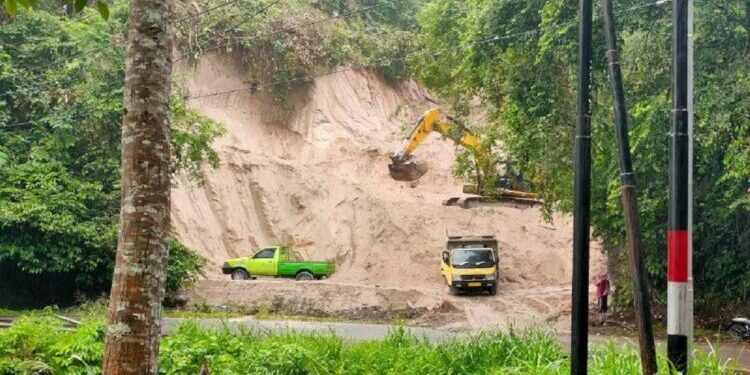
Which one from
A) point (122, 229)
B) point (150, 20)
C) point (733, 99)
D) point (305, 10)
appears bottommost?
point (122, 229)

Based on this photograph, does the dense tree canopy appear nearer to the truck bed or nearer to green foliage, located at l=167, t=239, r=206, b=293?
green foliage, located at l=167, t=239, r=206, b=293

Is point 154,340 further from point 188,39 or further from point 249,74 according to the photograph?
point 249,74

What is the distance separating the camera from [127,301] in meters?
4.54

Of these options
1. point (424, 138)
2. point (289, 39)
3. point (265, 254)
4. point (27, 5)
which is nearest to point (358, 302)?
point (265, 254)

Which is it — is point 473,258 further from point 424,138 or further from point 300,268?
point 424,138

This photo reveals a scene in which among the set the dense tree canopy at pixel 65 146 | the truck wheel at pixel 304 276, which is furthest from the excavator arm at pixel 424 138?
the dense tree canopy at pixel 65 146

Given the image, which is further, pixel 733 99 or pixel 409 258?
pixel 409 258

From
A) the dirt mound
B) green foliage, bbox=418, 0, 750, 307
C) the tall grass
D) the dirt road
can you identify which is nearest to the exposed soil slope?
the dirt mound

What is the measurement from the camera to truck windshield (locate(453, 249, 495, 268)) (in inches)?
1050

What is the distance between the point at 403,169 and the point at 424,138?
3609 mm

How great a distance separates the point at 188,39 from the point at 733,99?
24.0m

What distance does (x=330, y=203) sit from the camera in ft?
116

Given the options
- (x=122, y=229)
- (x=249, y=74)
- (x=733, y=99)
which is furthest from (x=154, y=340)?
(x=249, y=74)

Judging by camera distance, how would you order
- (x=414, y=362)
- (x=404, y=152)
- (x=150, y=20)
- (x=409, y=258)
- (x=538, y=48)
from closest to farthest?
1. (x=150, y=20)
2. (x=414, y=362)
3. (x=538, y=48)
4. (x=409, y=258)
5. (x=404, y=152)
